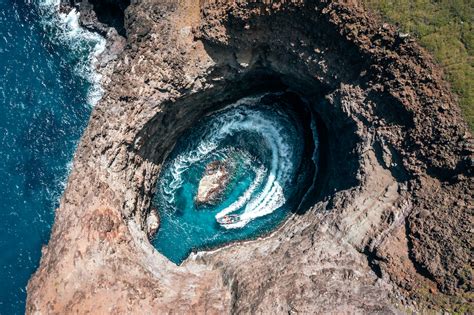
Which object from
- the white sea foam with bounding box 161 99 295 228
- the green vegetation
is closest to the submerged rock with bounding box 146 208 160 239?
the white sea foam with bounding box 161 99 295 228

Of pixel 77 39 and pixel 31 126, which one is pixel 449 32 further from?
pixel 31 126

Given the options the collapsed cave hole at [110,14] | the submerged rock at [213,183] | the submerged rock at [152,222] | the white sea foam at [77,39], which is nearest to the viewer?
the submerged rock at [152,222]

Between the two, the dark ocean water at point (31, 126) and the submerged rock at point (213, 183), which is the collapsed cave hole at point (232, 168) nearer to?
the submerged rock at point (213, 183)

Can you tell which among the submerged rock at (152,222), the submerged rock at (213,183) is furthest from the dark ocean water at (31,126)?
the submerged rock at (213,183)

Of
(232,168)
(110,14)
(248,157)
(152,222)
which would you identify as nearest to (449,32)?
(248,157)

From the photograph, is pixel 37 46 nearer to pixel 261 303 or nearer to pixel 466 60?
pixel 261 303
